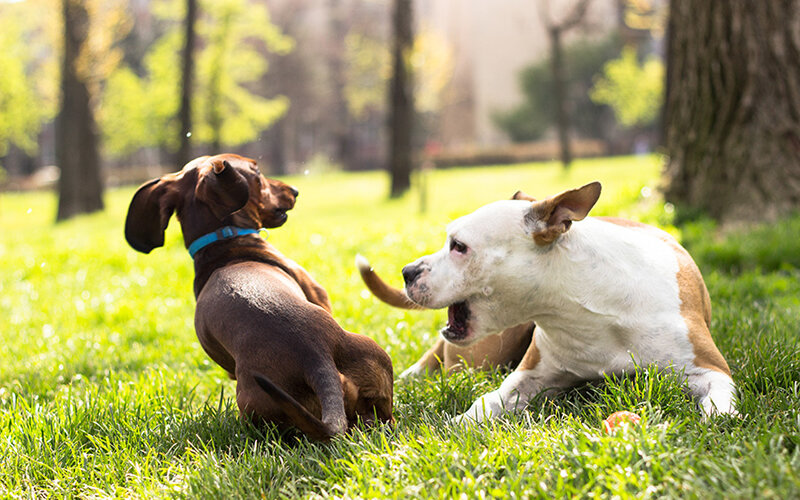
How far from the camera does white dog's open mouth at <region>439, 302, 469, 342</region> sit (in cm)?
310

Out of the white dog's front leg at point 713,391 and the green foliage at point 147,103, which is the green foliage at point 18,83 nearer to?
the green foliage at point 147,103

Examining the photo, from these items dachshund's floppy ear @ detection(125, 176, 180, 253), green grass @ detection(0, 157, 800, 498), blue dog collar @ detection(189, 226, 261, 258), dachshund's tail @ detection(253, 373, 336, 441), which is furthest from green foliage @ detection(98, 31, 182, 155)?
dachshund's tail @ detection(253, 373, 336, 441)

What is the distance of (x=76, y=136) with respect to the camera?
19719 millimetres

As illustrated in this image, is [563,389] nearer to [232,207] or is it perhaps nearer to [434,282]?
[434,282]

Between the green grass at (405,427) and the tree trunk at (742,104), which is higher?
the tree trunk at (742,104)

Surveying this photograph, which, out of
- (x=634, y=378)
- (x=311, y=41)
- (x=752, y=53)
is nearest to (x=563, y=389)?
(x=634, y=378)

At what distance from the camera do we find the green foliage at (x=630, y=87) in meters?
36.6

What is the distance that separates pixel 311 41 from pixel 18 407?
4797 centimetres

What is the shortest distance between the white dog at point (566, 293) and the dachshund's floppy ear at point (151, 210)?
129cm

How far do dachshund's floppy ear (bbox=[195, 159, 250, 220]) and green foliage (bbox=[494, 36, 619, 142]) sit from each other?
37002 millimetres

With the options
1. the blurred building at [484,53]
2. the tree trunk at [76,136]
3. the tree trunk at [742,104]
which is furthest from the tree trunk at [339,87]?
the tree trunk at [742,104]

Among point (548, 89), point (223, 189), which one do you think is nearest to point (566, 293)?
point (223, 189)

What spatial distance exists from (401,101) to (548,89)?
22.6 meters

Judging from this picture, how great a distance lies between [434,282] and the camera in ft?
9.96
